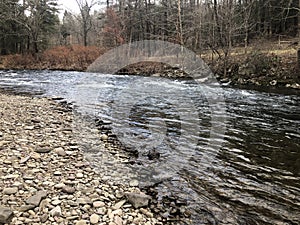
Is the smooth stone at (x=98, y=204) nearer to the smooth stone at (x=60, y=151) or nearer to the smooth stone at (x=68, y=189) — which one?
the smooth stone at (x=68, y=189)

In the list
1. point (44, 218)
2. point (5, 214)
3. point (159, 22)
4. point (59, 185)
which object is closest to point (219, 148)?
point (59, 185)

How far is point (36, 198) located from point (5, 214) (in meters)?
0.53

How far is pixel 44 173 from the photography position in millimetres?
4539

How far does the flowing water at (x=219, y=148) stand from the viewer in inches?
161

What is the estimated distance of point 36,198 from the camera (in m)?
3.67

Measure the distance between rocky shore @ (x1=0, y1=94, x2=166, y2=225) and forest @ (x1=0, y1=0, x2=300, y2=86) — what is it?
634 inches

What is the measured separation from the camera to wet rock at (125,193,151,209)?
3.88 m

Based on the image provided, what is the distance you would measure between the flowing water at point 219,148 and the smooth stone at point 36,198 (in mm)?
1663

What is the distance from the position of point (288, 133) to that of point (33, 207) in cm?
659

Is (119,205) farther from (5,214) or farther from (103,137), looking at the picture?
(103,137)

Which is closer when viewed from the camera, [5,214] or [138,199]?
[5,214]

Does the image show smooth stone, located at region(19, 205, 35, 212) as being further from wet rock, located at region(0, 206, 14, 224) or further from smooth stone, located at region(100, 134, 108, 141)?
smooth stone, located at region(100, 134, 108, 141)

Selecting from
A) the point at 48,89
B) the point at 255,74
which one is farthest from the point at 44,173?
the point at 255,74

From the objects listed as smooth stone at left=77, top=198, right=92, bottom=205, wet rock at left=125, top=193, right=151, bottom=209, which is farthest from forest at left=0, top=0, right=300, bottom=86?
smooth stone at left=77, top=198, right=92, bottom=205
